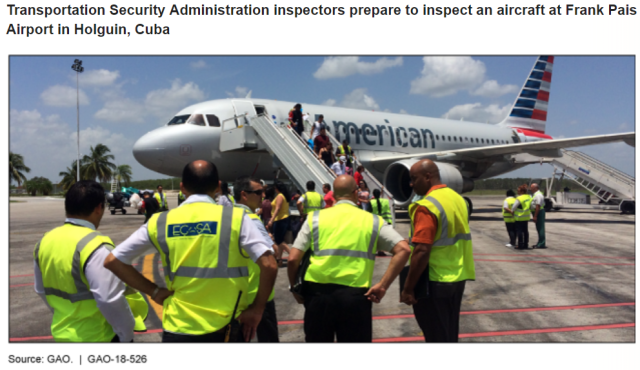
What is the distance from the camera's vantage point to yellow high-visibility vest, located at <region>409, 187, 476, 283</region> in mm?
3332

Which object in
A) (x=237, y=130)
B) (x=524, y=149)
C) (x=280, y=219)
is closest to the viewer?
(x=280, y=219)

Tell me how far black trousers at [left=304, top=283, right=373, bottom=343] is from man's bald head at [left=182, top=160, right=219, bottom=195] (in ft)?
3.25

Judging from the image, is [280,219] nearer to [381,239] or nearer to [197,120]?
[381,239]

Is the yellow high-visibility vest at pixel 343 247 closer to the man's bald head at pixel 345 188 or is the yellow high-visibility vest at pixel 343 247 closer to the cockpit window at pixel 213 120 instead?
the man's bald head at pixel 345 188

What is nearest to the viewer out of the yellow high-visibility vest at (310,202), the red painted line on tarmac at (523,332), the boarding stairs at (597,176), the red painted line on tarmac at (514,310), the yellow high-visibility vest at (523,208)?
the red painted line on tarmac at (523,332)

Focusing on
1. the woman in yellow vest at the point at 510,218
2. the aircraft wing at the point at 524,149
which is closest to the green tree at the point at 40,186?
the aircraft wing at the point at 524,149

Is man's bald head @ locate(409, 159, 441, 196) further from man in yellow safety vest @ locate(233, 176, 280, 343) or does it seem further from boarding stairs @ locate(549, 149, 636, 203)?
boarding stairs @ locate(549, 149, 636, 203)

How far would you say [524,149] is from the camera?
17062 millimetres

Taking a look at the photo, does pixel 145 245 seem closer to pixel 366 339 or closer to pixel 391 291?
pixel 366 339

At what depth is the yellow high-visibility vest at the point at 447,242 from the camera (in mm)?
3332

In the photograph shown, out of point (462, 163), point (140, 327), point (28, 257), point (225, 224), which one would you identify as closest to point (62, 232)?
point (140, 327)

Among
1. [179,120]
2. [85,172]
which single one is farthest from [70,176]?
[179,120]

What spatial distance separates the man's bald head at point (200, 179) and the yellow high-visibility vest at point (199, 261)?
A: 0.58 ft

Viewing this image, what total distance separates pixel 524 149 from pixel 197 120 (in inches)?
468
